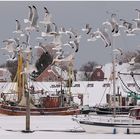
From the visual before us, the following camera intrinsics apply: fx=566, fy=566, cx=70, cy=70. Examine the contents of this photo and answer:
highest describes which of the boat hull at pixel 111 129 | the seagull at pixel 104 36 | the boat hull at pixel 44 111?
the seagull at pixel 104 36

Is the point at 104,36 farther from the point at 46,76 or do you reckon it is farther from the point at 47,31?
the point at 46,76

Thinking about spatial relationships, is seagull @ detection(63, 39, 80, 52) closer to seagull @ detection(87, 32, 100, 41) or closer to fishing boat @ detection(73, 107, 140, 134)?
seagull @ detection(87, 32, 100, 41)

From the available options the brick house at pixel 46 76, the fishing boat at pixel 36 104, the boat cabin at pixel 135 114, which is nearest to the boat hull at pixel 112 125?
the boat cabin at pixel 135 114

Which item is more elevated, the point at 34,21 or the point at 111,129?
the point at 34,21

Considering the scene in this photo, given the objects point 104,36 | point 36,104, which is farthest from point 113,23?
point 36,104

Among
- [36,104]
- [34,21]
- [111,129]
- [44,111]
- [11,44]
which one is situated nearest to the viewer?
[111,129]

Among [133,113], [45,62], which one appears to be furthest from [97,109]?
[45,62]

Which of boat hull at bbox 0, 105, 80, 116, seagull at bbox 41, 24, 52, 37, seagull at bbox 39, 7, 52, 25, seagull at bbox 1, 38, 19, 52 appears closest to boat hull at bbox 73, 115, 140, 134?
seagull at bbox 39, 7, 52, 25

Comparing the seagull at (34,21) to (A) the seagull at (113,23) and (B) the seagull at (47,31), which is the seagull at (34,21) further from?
(A) the seagull at (113,23)

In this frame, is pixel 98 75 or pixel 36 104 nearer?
pixel 36 104

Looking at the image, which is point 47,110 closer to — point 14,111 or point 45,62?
point 14,111

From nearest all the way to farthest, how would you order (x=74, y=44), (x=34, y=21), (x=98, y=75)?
1. (x=34, y=21)
2. (x=74, y=44)
3. (x=98, y=75)

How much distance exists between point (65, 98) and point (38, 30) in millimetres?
12744

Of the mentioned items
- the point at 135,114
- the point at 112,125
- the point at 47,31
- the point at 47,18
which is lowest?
the point at 112,125
